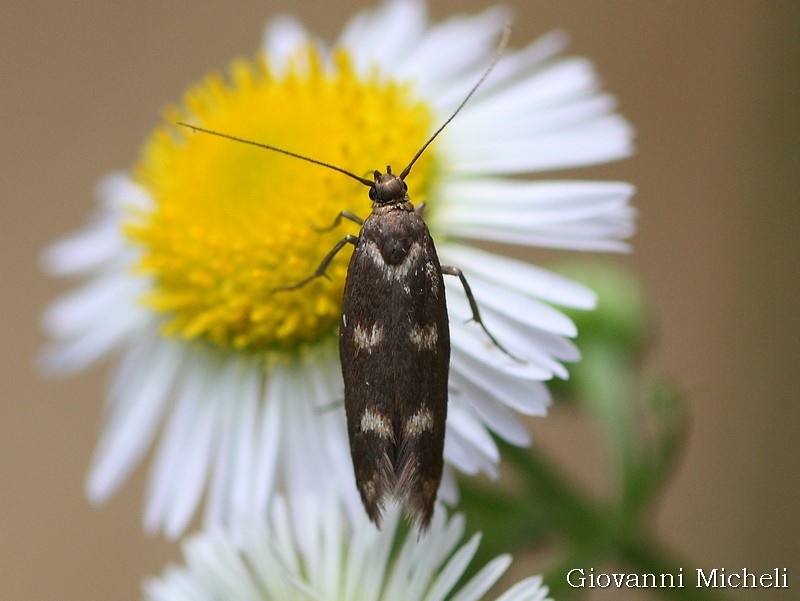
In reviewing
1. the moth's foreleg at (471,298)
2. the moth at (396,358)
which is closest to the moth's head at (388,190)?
the moth at (396,358)

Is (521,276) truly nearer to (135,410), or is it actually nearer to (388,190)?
(388,190)

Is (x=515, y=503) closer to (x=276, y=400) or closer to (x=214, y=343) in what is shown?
(x=276, y=400)

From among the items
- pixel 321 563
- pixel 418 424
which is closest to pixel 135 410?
pixel 321 563

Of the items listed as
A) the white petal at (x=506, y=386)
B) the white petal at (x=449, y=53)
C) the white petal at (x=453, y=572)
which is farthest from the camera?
the white petal at (x=449, y=53)

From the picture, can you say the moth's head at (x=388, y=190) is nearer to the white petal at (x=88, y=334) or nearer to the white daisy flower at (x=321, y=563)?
the white daisy flower at (x=321, y=563)

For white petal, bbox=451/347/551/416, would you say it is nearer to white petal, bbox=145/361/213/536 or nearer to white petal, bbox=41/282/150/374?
white petal, bbox=145/361/213/536
